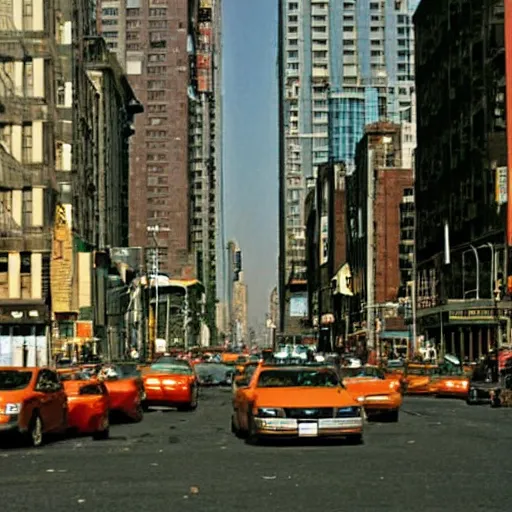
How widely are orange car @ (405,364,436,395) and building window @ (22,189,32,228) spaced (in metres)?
32.6

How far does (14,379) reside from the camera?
22.2 meters

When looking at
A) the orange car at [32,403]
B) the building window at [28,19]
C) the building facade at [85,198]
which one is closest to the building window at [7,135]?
the building facade at [85,198]

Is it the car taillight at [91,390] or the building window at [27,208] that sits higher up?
the building window at [27,208]

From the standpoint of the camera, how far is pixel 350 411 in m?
20.5

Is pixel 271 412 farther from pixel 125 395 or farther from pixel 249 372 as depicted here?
pixel 249 372

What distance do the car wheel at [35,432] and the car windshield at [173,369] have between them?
14443mm

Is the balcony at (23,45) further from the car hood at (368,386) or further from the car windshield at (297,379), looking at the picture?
the car windshield at (297,379)

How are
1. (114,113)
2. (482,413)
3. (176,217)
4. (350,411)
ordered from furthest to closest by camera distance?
(176,217), (114,113), (482,413), (350,411)

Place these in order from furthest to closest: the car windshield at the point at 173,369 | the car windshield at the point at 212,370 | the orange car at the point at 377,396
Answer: the car windshield at the point at 212,370
the car windshield at the point at 173,369
the orange car at the point at 377,396

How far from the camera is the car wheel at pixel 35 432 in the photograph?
21.6 m

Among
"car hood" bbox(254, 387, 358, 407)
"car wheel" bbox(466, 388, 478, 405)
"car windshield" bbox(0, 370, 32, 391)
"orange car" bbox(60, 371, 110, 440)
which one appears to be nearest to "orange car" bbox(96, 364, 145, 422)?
"orange car" bbox(60, 371, 110, 440)

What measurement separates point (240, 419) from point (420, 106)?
282 ft

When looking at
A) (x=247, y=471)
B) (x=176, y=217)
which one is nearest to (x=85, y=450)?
(x=247, y=471)

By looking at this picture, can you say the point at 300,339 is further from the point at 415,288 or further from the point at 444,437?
the point at 444,437
